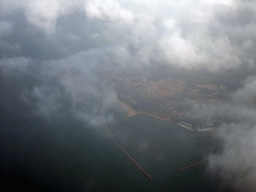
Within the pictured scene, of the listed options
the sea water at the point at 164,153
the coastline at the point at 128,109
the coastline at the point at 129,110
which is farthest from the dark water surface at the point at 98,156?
the coastline at the point at 128,109

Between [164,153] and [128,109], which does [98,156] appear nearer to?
[164,153]

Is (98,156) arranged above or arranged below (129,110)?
below

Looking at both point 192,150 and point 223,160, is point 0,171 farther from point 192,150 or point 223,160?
point 223,160

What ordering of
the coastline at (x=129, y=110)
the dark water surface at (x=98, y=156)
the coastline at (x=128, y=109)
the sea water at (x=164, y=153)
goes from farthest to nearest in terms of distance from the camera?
1. the coastline at (x=128, y=109)
2. the coastline at (x=129, y=110)
3. the sea water at (x=164, y=153)
4. the dark water surface at (x=98, y=156)

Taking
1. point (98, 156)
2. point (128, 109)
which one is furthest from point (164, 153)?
point (128, 109)

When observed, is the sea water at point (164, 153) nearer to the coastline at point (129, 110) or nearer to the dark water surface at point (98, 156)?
the dark water surface at point (98, 156)

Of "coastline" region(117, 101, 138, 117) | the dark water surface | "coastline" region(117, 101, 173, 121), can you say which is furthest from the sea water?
"coastline" region(117, 101, 138, 117)

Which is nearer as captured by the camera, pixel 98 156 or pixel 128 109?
pixel 98 156

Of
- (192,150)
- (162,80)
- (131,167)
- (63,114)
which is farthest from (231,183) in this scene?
(162,80)

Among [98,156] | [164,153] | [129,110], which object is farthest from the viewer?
[129,110]
